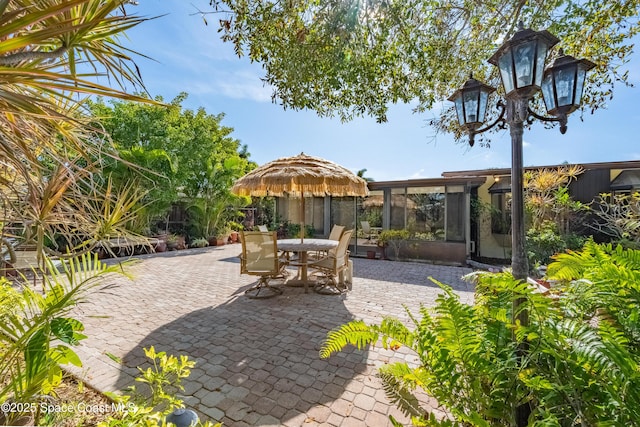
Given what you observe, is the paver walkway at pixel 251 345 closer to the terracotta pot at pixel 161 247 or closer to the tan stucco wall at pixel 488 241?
the tan stucco wall at pixel 488 241

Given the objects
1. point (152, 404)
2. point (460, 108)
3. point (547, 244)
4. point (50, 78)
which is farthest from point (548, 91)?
point (547, 244)

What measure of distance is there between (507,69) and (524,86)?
221 millimetres

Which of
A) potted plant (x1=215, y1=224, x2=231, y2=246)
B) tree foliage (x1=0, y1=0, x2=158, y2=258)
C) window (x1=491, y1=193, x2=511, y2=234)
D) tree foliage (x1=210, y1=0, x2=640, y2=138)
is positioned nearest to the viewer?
tree foliage (x1=0, y1=0, x2=158, y2=258)

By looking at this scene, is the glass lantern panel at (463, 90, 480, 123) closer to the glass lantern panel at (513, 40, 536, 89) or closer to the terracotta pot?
the glass lantern panel at (513, 40, 536, 89)

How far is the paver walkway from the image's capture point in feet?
8.60

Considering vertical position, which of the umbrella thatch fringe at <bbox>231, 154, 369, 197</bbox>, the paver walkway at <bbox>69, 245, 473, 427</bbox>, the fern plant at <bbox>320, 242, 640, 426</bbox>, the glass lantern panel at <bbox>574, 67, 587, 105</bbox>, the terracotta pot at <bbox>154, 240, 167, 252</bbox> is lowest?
the paver walkway at <bbox>69, 245, 473, 427</bbox>

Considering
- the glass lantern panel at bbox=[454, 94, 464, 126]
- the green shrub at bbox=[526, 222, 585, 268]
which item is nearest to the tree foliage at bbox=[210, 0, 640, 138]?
the glass lantern panel at bbox=[454, 94, 464, 126]

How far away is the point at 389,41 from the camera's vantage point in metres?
4.68

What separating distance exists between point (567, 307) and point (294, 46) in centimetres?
430

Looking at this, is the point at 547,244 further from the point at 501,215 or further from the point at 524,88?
the point at 524,88

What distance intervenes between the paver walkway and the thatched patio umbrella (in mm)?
2331

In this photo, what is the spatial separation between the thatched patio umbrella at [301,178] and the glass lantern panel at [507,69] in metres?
3.62

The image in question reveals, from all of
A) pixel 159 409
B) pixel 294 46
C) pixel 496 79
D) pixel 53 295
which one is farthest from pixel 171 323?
pixel 496 79

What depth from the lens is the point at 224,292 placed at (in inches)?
250
